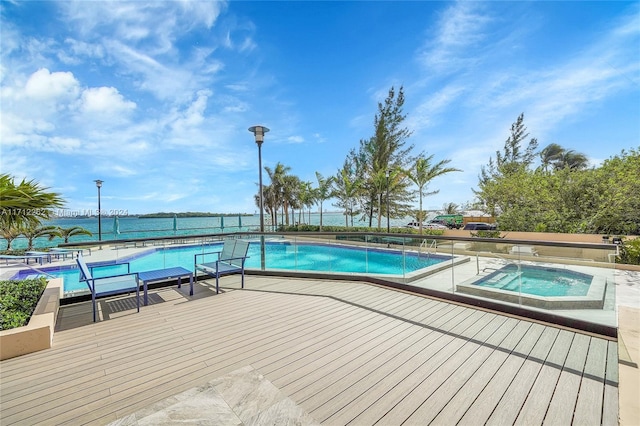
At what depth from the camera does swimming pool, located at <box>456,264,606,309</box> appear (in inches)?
116

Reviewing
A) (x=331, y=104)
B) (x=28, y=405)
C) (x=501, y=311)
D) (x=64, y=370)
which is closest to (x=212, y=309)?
(x=64, y=370)

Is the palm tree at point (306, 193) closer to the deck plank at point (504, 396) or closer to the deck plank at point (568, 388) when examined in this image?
the deck plank at point (568, 388)

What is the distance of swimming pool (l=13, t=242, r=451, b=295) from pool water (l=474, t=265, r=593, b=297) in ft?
2.48

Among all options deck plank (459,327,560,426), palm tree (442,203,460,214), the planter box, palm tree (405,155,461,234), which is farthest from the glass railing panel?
palm tree (442,203,460,214)

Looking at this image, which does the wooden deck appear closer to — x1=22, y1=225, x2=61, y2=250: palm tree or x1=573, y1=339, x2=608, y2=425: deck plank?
x1=573, y1=339, x2=608, y2=425: deck plank

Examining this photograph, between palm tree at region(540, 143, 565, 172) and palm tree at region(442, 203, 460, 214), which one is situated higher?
palm tree at region(540, 143, 565, 172)

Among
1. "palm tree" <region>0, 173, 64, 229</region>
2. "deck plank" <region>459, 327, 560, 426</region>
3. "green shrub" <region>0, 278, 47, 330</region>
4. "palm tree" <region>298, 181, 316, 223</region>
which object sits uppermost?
"palm tree" <region>298, 181, 316, 223</region>

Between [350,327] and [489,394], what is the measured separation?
1.32 metres

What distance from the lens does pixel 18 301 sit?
292cm

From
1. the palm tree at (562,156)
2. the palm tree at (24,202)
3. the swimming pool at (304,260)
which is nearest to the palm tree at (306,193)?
the swimming pool at (304,260)

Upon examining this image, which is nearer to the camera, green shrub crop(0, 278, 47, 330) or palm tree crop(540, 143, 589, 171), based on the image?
green shrub crop(0, 278, 47, 330)

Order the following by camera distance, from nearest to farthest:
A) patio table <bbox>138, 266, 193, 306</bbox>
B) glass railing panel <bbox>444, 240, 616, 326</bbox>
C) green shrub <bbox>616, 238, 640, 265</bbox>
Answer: glass railing panel <bbox>444, 240, 616, 326</bbox> → patio table <bbox>138, 266, 193, 306</bbox> → green shrub <bbox>616, 238, 640, 265</bbox>

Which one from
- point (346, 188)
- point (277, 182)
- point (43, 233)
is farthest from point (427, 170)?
point (43, 233)

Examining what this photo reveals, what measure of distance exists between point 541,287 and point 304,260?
374 cm
